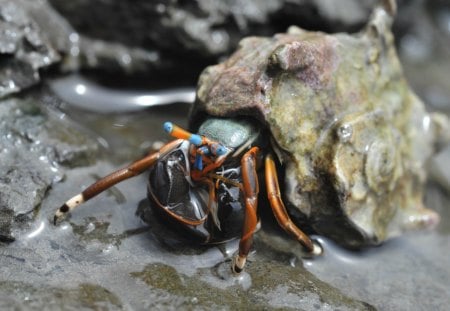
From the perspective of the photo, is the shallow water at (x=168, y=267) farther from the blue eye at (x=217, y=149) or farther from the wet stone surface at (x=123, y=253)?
the blue eye at (x=217, y=149)

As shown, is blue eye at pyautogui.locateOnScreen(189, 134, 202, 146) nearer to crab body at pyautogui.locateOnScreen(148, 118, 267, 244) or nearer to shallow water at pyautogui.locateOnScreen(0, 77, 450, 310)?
crab body at pyautogui.locateOnScreen(148, 118, 267, 244)

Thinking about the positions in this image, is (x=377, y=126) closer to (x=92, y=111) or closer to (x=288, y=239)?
(x=288, y=239)

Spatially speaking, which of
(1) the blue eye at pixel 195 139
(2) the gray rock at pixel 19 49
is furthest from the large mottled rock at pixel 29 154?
(1) the blue eye at pixel 195 139

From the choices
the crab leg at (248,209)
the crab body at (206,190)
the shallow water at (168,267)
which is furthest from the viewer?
the crab body at (206,190)

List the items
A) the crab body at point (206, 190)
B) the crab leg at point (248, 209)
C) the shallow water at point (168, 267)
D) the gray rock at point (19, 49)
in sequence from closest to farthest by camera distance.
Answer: the shallow water at point (168, 267), the crab leg at point (248, 209), the crab body at point (206, 190), the gray rock at point (19, 49)

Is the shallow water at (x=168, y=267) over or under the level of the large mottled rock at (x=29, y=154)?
under

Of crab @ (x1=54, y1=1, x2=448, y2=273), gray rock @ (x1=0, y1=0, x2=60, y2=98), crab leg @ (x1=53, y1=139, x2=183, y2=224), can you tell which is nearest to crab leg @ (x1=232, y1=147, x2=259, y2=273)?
crab @ (x1=54, y1=1, x2=448, y2=273)

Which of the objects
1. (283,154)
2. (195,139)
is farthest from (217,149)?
(283,154)

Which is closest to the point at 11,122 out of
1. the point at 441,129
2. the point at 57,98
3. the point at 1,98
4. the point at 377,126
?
the point at 1,98
